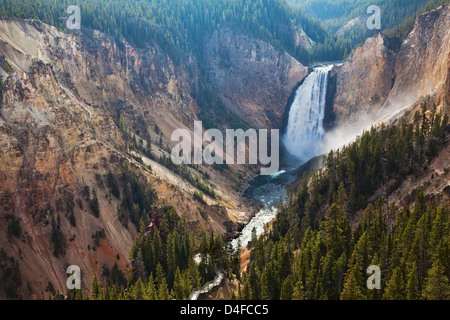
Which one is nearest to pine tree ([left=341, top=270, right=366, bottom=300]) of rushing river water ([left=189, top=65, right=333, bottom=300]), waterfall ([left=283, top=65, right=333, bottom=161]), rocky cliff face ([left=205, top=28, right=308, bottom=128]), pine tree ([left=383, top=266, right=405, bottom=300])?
pine tree ([left=383, top=266, right=405, bottom=300])

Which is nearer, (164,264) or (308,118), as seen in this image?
(164,264)

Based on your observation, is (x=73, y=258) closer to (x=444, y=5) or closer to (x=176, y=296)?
(x=176, y=296)

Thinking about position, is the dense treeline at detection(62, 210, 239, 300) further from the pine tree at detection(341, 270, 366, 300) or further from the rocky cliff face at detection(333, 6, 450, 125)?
the rocky cliff face at detection(333, 6, 450, 125)

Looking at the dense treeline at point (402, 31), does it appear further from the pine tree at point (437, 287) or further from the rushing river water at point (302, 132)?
the pine tree at point (437, 287)

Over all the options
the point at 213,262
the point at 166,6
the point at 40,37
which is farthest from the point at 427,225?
the point at 166,6

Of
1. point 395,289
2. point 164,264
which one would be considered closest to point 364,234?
point 395,289

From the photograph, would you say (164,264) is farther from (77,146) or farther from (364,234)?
(364,234)
